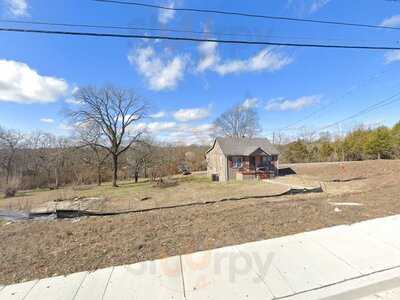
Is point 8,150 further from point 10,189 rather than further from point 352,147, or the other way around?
point 352,147

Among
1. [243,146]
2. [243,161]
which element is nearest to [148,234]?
[243,161]

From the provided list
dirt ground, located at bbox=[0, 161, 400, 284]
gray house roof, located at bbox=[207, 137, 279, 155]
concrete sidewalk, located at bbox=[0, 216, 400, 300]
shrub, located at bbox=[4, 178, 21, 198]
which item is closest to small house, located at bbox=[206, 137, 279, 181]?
gray house roof, located at bbox=[207, 137, 279, 155]

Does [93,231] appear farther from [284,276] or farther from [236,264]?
[284,276]

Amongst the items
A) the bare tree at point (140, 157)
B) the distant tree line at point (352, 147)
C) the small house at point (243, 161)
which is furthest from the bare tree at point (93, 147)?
the distant tree line at point (352, 147)

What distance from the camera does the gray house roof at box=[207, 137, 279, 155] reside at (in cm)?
2623

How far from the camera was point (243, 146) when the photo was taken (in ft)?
91.5

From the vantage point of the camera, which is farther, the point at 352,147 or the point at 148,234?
the point at 352,147

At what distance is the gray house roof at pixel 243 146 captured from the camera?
86.1 ft

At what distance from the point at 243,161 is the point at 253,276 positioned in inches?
941

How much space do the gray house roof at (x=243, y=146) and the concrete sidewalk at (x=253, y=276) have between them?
73.2 feet

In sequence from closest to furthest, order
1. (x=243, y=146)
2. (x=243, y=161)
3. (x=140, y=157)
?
(x=243, y=161)
(x=243, y=146)
(x=140, y=157)

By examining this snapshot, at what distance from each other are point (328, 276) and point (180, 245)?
2.25 meters

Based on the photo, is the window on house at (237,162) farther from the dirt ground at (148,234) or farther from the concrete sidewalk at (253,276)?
the concrete sidewalk at (253,276)

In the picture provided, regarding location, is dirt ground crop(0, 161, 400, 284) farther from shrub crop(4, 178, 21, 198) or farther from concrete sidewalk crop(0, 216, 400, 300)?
shrub crop(4, 178, 21, 198)
